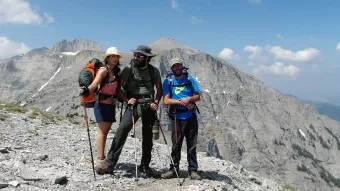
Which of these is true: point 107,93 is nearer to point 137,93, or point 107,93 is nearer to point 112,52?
point 137,93

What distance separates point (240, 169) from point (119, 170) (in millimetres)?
6987

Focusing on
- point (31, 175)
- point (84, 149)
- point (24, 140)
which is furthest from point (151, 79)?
point (24, 140)

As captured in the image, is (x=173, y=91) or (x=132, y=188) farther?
(x=173, y=91)

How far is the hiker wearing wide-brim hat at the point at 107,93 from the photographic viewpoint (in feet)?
38.3

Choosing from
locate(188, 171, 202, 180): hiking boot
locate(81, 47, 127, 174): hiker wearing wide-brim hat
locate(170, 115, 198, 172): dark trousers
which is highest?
locate(81, 47, 127, 174): hiker wearing wide-brim hat

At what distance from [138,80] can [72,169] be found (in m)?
3.52

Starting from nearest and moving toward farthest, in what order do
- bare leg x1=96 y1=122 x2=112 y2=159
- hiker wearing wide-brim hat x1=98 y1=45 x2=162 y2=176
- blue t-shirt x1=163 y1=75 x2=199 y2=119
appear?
1. hiker wearing wide-brim hat x1=98 y1=45 x2=162 y2=176
2. bare leg x1=96 y1=122 x2=112 y2=159
3. blue t-shirt x1=163 y1=75 x2=199 y2=119

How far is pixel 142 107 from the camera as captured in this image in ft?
39.3

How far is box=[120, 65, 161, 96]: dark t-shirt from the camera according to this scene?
39.0 feet

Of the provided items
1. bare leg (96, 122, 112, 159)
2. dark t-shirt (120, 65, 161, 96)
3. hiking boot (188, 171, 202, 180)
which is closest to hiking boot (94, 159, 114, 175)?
bare leg (96, 122, 112, 159)

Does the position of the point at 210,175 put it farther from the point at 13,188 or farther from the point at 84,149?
→ the point at 13,188

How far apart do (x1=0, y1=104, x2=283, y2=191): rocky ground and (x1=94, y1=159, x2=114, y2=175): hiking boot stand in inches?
6.4

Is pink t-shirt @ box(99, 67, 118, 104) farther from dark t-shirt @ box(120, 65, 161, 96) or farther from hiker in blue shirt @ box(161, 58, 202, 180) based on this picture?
hiker in blue shirt @ box(161, 58, 202, 180)

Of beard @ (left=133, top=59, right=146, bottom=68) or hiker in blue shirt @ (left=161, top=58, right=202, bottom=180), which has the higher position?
beard @ (left=133, top=59, right=146, bottom=68)
